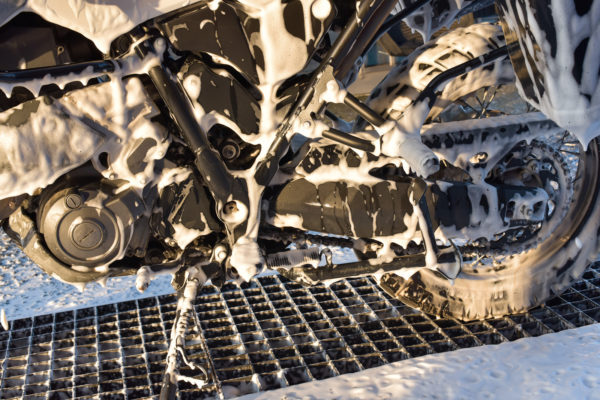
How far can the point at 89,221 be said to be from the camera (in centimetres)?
163

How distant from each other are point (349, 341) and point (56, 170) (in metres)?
1.07

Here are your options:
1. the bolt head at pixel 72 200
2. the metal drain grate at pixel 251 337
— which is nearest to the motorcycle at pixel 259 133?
the bolt head at pixel 72 200

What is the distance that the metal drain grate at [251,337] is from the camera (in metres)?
1.90

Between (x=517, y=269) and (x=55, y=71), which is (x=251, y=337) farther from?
(x=55, y=71)

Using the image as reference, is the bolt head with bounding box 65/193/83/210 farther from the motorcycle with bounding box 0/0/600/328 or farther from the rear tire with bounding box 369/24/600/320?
the rear tire with bounding box 369/24/600/320

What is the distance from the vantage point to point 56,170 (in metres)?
1.56

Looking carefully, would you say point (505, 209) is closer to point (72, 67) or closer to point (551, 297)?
point (551, 297)

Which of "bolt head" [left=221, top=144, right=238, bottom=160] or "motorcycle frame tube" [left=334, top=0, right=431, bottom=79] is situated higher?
"motorcycle frame tube" [left=334, top=0, right=431, bottom=79]

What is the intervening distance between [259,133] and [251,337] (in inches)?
30.9

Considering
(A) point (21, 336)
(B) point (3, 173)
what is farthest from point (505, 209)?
(A) point (21, 336)

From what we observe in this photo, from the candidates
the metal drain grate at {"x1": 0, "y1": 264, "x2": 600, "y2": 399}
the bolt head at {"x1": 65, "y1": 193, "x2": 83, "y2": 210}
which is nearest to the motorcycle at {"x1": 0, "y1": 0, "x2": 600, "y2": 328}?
the bolt head at {"x1": 65, "y1": 193, "x2": 83, "y2": 210}

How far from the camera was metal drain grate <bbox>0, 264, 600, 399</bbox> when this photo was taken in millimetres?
1901

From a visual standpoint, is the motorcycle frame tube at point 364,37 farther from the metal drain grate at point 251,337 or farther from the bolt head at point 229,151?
the metal drain grate at point 251,337

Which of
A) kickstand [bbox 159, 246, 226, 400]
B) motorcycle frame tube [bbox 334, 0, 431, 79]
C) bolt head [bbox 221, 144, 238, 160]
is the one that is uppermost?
motorcycle frame tube [bbox 334, 0, 431, 79]
